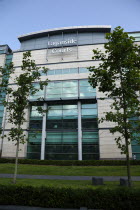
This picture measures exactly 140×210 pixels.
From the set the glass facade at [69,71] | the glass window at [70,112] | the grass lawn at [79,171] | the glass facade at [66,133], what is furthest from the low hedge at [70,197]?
the glass facade at [69,71]

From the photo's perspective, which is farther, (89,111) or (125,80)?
(89,111)

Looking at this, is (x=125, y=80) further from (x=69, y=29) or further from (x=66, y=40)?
(x=69, y=29)

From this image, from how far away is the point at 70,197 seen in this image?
7.01 metres

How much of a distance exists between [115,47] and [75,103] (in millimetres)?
22093

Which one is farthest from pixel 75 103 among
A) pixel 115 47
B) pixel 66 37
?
pixel 115 47

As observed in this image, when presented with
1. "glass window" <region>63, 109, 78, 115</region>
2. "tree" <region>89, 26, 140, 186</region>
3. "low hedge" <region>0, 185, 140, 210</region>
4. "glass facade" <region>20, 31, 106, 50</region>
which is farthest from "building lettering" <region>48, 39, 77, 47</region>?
"low hedge" <region>0, 185, 140, 210</region>

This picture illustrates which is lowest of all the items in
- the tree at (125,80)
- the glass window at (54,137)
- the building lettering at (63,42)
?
the glass window at (54,137)

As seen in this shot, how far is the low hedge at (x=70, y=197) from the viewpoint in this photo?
21.5ft

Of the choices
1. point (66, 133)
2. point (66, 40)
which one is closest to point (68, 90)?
point (66, 133)

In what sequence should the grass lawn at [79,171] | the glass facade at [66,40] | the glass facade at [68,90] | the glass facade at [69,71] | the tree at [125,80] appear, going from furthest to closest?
the glass facade at [66,40], the glass facade at [69,71], the glass facade at [68,90], the grass lawn at [79,171], the tree at [125,80]

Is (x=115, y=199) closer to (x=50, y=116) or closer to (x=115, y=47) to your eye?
(x=115, y=47)

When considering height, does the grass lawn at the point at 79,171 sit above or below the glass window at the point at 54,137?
below

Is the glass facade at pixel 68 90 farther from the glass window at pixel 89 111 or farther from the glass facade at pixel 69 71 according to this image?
the glass window at pixel 89 111

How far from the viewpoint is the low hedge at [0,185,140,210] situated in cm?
655
